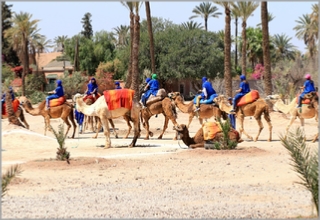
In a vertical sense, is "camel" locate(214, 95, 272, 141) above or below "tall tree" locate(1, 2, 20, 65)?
below

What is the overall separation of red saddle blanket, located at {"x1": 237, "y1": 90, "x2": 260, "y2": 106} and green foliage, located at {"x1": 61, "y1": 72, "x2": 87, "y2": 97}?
110 ft

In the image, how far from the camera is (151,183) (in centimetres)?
1324

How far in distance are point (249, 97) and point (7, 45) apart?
5534cm

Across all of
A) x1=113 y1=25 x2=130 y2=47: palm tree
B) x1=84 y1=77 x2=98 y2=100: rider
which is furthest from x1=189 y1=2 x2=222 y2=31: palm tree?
x1=84 y1=77 x2=98 y2=100: rider

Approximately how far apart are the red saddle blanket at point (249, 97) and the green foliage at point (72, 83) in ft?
110

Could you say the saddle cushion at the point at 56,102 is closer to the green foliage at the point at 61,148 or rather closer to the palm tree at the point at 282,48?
the green foliage at the point at 61,148

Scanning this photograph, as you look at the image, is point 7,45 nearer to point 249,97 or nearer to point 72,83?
point 72,83

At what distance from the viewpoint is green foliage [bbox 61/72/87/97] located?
5506cm

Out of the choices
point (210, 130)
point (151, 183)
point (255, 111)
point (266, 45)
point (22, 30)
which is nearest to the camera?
point (151, 183)

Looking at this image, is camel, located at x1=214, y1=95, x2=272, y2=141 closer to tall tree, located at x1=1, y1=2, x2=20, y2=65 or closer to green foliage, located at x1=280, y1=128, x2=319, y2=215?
green foliage, located at x1=280, y1=128, x2=319, y2=215

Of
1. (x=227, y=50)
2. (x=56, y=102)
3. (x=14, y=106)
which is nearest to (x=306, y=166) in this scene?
(x=56, y=102)

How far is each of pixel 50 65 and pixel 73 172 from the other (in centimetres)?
6822

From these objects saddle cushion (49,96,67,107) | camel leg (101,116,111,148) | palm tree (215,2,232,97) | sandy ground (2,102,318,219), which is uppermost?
palm tree (215,2,232,97)

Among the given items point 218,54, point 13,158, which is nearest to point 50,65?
point 218,54
